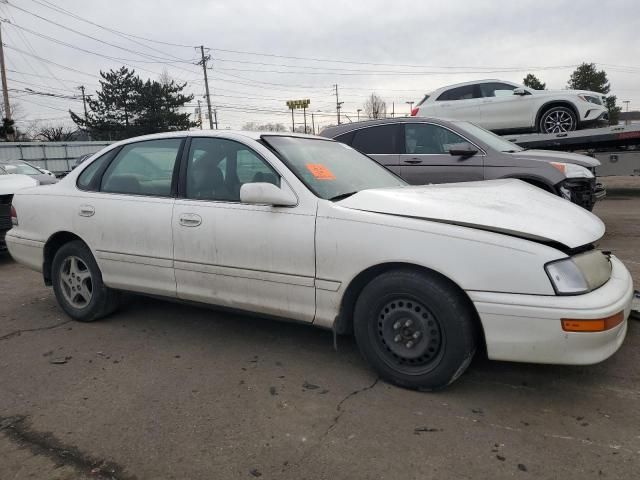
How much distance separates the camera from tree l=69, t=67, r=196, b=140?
49.0 meters

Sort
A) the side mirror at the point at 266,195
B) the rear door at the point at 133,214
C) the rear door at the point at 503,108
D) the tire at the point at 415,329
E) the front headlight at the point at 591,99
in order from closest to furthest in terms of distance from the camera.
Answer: the tire at the point at 415,329, the side mirror at the point at 266,195, the rear door at the point at 133,214, the front headlight at the point at 591,99, the rear door at the point at 503,108

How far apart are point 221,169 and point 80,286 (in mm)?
1769

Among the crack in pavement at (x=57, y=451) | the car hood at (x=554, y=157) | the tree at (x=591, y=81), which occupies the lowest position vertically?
the crack in pavement at (x=57, y=451)

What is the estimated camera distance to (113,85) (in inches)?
1941

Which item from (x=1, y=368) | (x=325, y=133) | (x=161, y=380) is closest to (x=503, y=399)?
(x=161, y=380)

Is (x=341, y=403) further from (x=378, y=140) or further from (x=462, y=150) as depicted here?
(x=378, y=140)

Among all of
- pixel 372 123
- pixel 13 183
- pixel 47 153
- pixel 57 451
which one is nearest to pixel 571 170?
pixel 372 123

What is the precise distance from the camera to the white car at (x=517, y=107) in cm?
1053

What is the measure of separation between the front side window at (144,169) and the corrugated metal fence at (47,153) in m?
27.5

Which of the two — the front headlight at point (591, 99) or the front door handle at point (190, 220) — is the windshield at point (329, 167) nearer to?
the front door handle at point (190, 220)

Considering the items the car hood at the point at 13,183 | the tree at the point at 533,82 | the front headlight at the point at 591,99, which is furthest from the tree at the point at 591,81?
the car hood at the point at 13,183

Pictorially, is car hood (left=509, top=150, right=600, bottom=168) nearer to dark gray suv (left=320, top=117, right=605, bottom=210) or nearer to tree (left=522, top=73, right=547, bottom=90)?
dark gray suv (left=320, top=117, right=605, bottom=210)

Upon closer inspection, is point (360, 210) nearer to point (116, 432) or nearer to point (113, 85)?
point (116, 432)

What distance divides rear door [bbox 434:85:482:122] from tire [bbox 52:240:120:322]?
8.85 meters
